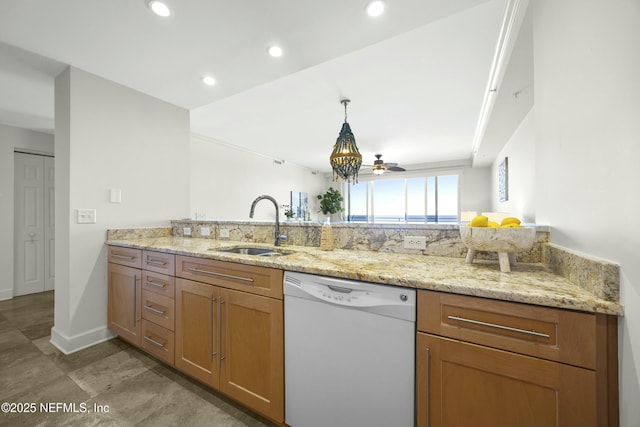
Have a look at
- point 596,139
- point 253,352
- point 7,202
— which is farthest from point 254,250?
point 7,202

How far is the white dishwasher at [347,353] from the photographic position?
3.22 ft

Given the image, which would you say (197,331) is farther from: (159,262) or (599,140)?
(599,140)

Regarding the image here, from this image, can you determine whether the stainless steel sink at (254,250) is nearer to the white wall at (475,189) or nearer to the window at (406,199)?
the window at (406,199)

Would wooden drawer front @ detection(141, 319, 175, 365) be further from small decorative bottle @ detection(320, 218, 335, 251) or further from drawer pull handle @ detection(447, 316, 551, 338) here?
drawer pull handle @ detection(447, 316, 551, 338)

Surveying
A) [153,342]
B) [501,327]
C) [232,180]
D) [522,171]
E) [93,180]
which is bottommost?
[153,342]

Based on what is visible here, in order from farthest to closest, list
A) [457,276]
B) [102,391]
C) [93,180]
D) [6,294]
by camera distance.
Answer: [6,294] < [93,180] < [102,391] < [457,276]

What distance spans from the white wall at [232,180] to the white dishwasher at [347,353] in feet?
12.4

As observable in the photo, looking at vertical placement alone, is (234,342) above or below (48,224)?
below

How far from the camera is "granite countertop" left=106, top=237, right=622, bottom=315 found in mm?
764

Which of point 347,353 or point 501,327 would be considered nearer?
point 501,327

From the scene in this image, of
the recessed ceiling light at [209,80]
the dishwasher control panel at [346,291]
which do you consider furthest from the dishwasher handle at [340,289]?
the recessed ceiling light at [209,80]

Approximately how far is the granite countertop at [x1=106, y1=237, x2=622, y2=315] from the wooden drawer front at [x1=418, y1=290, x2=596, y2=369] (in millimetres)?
30

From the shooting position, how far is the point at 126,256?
2.14m

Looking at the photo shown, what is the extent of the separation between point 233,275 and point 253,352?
41 centimetres
